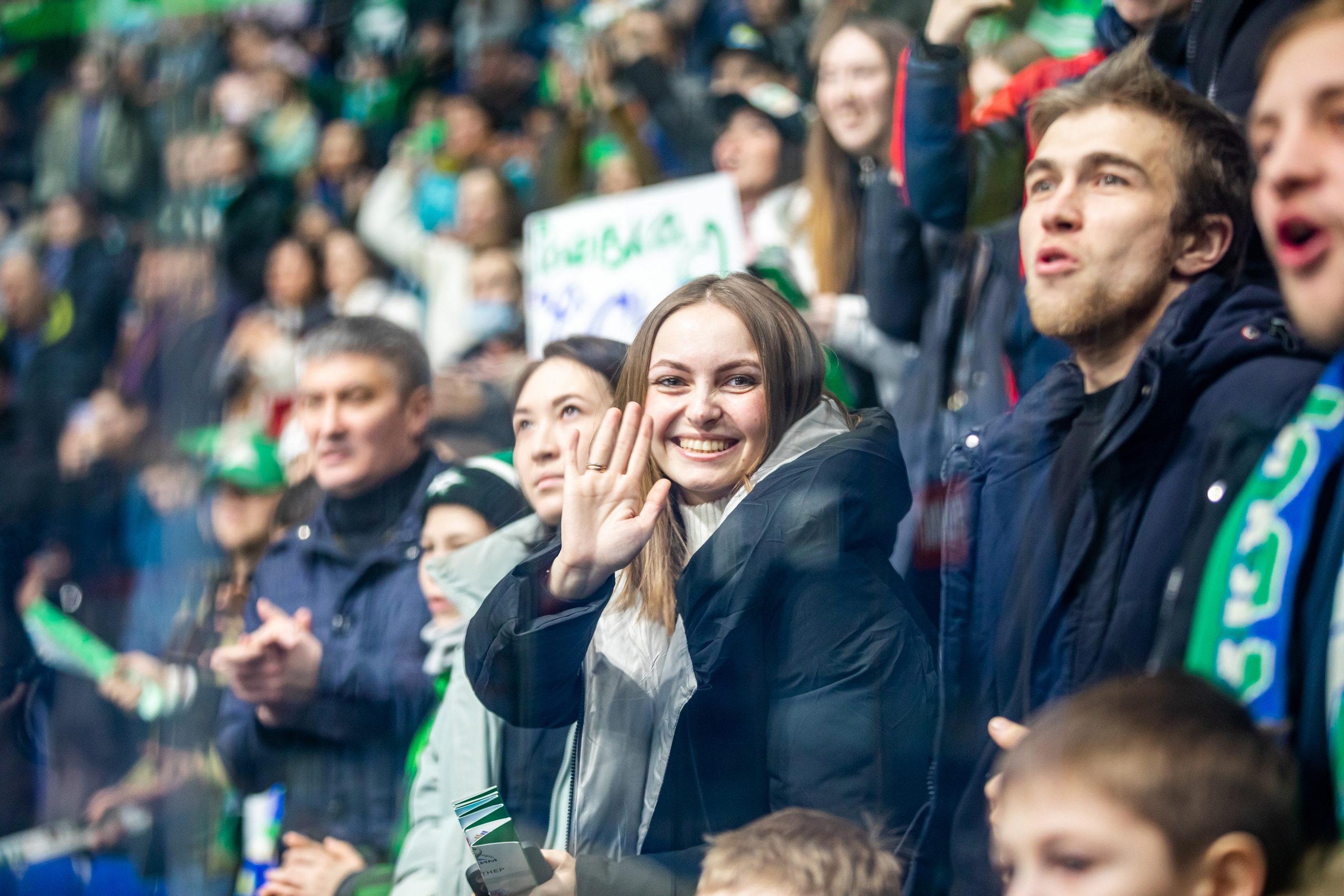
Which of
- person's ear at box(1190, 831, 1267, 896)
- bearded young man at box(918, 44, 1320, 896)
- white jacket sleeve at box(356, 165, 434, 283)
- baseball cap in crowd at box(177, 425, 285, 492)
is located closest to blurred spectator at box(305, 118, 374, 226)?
white jacket sleeve at box(356, 165, 434, 283)

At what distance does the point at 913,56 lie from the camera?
5.53 ft

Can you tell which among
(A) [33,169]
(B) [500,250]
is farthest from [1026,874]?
(A) [33,169]

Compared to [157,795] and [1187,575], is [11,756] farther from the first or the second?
[1187,575]

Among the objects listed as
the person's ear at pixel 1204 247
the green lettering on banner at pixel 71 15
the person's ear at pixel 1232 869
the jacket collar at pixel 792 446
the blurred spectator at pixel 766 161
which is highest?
the green lettering on banner at pixel 71 15

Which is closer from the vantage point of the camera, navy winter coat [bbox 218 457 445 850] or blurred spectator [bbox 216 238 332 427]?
navy winter coat [bbox 218 457 445 850]

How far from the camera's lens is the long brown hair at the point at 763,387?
4.74ft

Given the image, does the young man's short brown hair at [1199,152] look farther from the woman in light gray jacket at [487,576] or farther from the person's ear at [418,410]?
the person's ear at [418,410]

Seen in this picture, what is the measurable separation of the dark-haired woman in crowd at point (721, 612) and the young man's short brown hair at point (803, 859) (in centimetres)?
2

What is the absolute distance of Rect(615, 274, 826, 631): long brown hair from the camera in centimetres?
144

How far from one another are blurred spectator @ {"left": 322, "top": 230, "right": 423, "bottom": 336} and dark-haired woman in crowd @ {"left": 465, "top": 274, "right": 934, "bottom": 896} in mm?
1152

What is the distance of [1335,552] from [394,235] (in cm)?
237

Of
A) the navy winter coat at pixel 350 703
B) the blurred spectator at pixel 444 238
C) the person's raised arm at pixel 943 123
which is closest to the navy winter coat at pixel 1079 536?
the person's raised arm at pixel 943 123

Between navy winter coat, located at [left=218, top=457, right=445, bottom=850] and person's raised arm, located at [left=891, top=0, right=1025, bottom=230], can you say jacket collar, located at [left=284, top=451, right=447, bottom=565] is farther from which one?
person's raised arm, located at [left=891, top=0, right=1025, bottom=230]

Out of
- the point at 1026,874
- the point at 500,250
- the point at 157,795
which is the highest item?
the point at 500,250
